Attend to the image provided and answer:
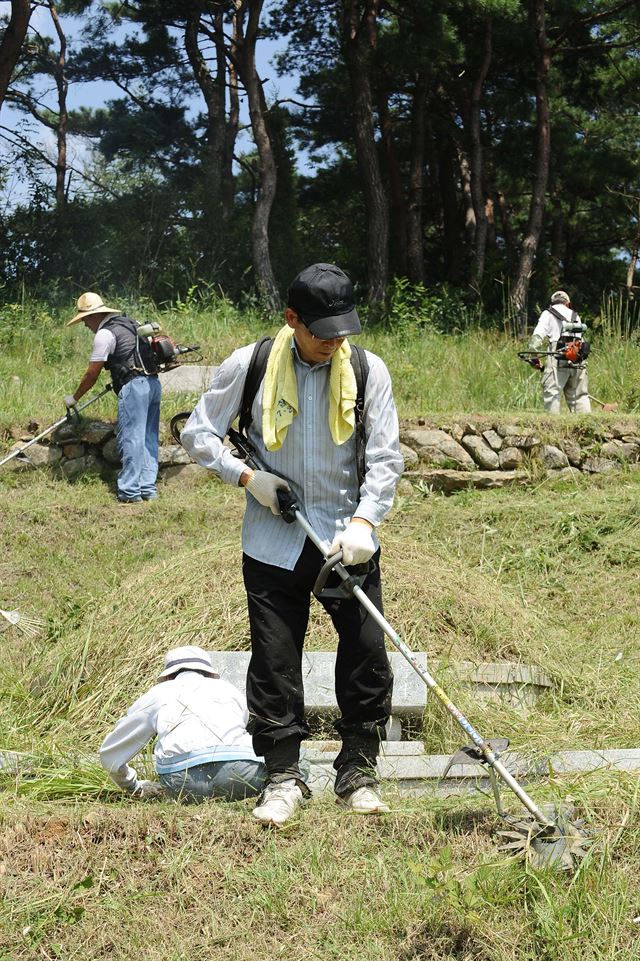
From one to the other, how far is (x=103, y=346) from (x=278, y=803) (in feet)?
20.7

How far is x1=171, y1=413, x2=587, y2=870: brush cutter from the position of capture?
3266 millimetres

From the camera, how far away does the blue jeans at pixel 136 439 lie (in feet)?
30.4

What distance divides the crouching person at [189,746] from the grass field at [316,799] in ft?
0.48

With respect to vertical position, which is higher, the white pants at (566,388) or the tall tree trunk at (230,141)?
the tall tree trunk at (230,141)

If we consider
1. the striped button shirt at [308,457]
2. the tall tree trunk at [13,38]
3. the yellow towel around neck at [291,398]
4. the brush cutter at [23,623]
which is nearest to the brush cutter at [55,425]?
the brush cutter at [23,623]

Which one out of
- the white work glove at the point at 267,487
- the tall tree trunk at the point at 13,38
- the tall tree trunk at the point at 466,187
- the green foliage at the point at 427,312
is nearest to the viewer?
the white work glove at the point at 267,487

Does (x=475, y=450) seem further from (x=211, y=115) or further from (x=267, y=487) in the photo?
(x=211, y=115)

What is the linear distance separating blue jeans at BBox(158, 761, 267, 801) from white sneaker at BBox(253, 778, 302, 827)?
0.23 m

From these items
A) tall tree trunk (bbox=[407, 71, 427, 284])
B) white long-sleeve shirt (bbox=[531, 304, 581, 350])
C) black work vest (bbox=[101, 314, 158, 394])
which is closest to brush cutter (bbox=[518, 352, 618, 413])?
white long-sleeve shirt (bbox=[531, 304, 581, 350])

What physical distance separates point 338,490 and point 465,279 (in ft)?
53.7

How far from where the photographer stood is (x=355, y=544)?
3.46 meters

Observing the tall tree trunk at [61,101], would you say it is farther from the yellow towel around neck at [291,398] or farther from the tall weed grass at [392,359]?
the yellow towel around neck at [291,398]

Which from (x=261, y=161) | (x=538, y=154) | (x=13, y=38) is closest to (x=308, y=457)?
(x=13, y=38)

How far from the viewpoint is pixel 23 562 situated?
8023mm
